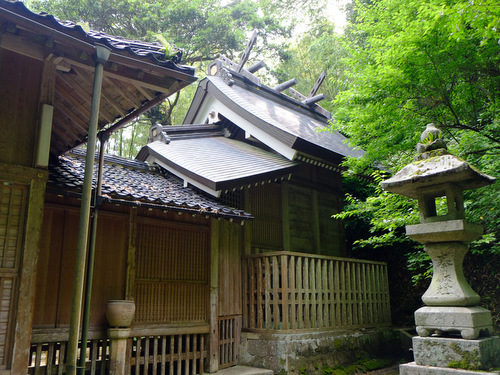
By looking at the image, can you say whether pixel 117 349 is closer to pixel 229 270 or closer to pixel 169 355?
pixel 169 355

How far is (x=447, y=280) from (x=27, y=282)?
16.7ft

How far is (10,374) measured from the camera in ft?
13.5

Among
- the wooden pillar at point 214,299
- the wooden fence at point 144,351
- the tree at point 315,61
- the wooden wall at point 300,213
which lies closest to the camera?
the wooden fence at point 144,351

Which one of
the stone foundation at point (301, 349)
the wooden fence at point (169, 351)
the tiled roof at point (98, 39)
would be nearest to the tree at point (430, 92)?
the stone foundation at point (301, 349)

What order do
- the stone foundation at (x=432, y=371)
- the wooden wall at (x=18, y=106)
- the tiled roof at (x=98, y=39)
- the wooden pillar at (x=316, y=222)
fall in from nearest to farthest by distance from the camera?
the tiled roof at (x=98, y=39) < the wooden wall at (x=18, y=106) < the stone foundation at (x=432, y=371) < the wooden pillar at (x=316, y=222)

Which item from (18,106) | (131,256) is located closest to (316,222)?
(131,256)

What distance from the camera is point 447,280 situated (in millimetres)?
5234

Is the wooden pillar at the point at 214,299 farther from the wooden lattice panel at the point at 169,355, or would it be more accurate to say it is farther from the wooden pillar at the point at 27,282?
the wooden pillar at the point at 27,282

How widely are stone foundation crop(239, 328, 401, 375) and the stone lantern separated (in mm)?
3220

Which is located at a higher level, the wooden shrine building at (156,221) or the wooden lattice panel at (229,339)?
the wooden shrine building at (156,221)

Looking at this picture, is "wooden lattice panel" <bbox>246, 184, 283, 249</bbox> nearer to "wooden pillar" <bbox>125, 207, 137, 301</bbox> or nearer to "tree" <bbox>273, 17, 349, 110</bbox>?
"wooden pillar" <bbox>125, 207, 137, 301</bbox>

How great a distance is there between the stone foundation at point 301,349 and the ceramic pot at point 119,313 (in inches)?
118

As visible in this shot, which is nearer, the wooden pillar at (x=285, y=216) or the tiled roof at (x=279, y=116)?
the tiled roof at (x=279, y=116)

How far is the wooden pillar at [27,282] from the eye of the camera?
13.8 ft
